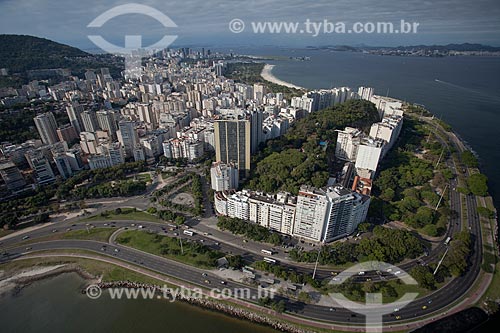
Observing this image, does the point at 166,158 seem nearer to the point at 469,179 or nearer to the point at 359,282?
the point at 359,282

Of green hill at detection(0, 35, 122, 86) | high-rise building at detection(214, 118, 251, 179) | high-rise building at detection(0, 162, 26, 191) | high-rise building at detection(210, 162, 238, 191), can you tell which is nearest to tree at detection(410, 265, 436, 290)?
high-rise building at detection(210, 162, 238, 191)

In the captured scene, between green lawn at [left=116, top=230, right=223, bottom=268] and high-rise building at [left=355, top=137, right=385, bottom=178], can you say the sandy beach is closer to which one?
high-rise building at [left=355, top=137, right=385, bottom=178]

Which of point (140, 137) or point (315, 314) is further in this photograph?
point (140, 137)

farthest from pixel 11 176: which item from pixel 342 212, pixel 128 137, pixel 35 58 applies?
pixel 35 58

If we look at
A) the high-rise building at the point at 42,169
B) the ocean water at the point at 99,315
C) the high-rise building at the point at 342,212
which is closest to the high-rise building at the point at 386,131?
the high-rise building at the point at 342,212

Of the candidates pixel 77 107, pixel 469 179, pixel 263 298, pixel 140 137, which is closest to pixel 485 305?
pixel 263 298
